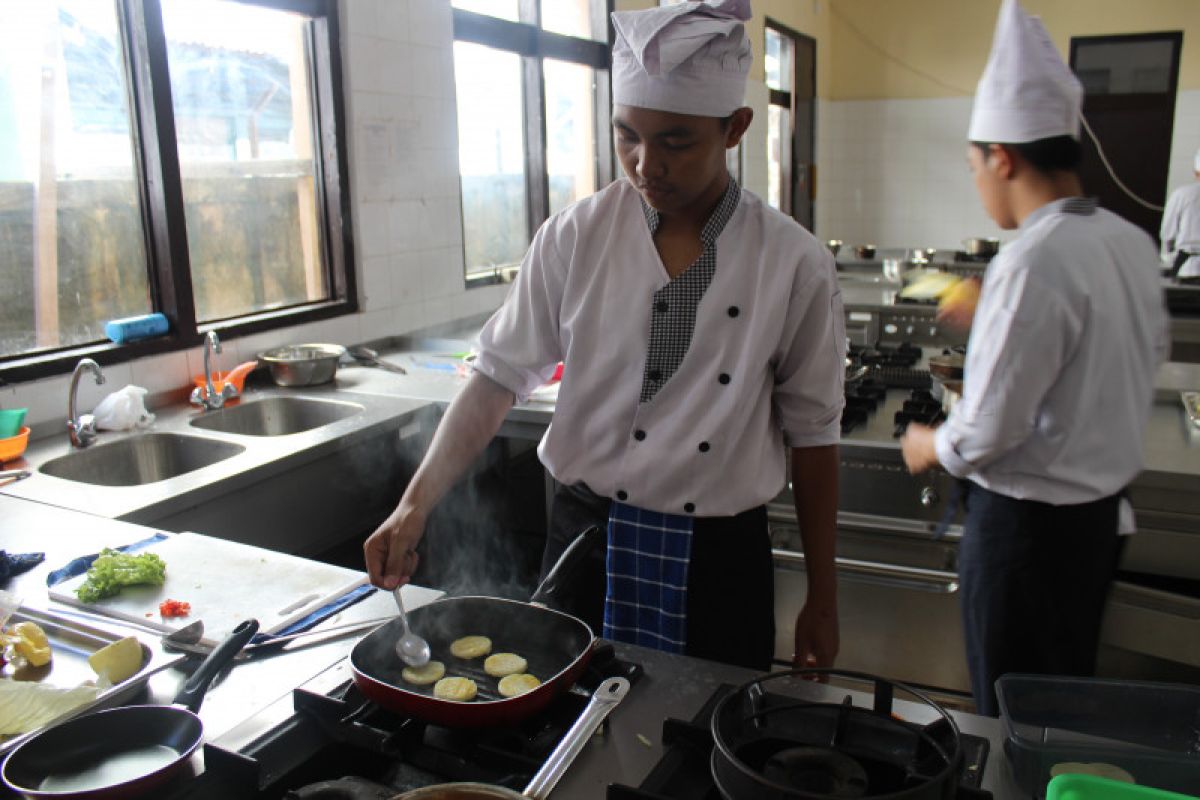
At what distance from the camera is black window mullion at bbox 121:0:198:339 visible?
2637 mm

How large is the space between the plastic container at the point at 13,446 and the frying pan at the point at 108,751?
154 centimetres

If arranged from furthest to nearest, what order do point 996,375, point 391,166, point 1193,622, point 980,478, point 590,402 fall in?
point 391,166, point 1193,622, point 980,478, point 996,375, point 590,402

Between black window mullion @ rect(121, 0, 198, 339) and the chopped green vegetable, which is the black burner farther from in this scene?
black window mullion @ rect(121, 0, 198, 339)

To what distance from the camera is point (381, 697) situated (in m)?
1.00

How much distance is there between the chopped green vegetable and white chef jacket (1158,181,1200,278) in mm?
5699

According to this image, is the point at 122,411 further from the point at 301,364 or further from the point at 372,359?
the point at 372,359

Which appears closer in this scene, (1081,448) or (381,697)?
(381,697)

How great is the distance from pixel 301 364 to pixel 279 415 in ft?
0.58

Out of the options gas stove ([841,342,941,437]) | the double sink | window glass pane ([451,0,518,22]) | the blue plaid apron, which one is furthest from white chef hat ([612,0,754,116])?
window glass pane ([451,0,518,22])

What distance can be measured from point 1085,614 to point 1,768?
1.90 m

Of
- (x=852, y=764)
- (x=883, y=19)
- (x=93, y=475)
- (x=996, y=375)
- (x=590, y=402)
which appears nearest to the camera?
(x=852, y=764)

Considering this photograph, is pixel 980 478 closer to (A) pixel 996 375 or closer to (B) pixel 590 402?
(A) pixel 996 375

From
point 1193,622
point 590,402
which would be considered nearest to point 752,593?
Answer: point 590,402

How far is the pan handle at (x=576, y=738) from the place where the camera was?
90 centimetres
